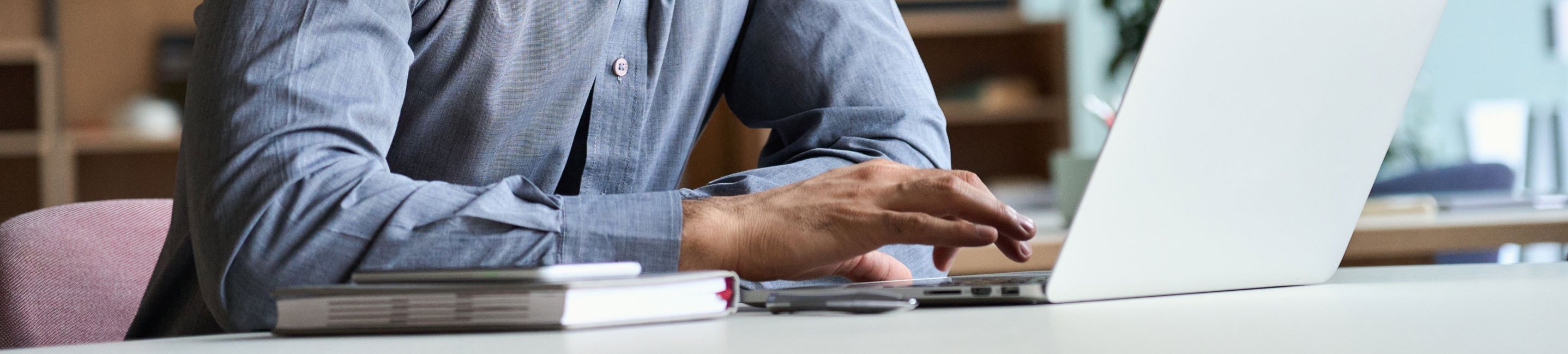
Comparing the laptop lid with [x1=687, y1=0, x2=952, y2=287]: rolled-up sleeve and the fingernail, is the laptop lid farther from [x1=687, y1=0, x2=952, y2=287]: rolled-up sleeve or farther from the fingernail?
[x1=687, y1=0, x2=952, y2=287]: rolled-up sleeve

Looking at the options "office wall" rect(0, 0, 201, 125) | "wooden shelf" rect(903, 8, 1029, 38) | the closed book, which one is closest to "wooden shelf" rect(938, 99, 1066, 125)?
"wooden shelf" rect(903, 8, 1029, 38)

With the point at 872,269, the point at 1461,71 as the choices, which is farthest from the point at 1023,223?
the point at 1461,71

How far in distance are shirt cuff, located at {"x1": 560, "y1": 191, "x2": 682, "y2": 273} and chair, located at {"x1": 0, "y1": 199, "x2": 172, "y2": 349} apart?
0.55 m

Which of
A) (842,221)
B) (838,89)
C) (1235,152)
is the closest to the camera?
(1235,152)

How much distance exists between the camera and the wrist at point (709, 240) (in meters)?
0.73

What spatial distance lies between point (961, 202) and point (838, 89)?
0.45 m

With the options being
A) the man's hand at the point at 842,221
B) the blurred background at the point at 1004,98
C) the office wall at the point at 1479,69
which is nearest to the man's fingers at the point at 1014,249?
the man's hand at the point at 842,221

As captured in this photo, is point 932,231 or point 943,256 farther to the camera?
point 943,256

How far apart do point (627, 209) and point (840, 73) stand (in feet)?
1.37

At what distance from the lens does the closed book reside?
1.72ft

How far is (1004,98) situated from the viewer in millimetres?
4273

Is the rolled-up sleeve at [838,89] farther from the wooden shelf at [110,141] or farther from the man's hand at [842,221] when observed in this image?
the wooden shelf at [110,141]

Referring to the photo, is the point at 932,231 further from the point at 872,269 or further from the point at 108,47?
the point at 108,47

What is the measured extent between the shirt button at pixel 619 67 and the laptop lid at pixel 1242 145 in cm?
→ 54
